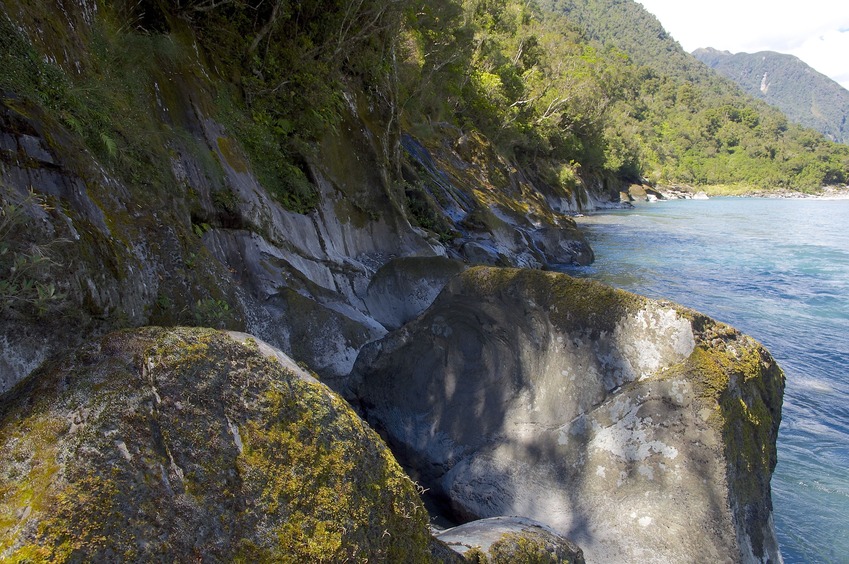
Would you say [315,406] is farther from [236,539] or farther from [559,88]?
[559,88]

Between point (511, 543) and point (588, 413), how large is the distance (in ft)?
6.38

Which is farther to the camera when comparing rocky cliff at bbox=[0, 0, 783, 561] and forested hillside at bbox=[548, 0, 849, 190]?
forested hillside at bbox=[548, 0, 849, 190]

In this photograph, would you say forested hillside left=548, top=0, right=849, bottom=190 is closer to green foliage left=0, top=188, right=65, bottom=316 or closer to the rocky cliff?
the rocky cliff

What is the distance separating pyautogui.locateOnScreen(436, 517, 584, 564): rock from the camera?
263 centimetres

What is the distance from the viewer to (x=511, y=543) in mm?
2754

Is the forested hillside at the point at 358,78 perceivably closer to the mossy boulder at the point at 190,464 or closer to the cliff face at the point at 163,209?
the cliff face at the point at 163,209


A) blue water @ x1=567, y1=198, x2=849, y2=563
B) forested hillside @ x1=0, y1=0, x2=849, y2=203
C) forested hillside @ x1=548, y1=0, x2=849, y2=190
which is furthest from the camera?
forested hillside @ x1=548, y1=0, x2=849, y2=190

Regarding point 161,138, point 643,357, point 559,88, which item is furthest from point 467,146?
point 643,357

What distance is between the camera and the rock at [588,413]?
12.7 feet

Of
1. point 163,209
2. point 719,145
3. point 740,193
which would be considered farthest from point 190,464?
point 719,145

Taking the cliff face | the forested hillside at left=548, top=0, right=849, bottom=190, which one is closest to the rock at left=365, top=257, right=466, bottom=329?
the cliff face

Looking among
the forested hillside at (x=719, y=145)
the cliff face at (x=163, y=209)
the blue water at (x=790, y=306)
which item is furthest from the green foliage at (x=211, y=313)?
the forested hillside at (x=719, y=145)

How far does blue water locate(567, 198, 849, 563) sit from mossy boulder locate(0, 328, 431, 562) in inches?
196

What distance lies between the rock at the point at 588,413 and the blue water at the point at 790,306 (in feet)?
6.47
